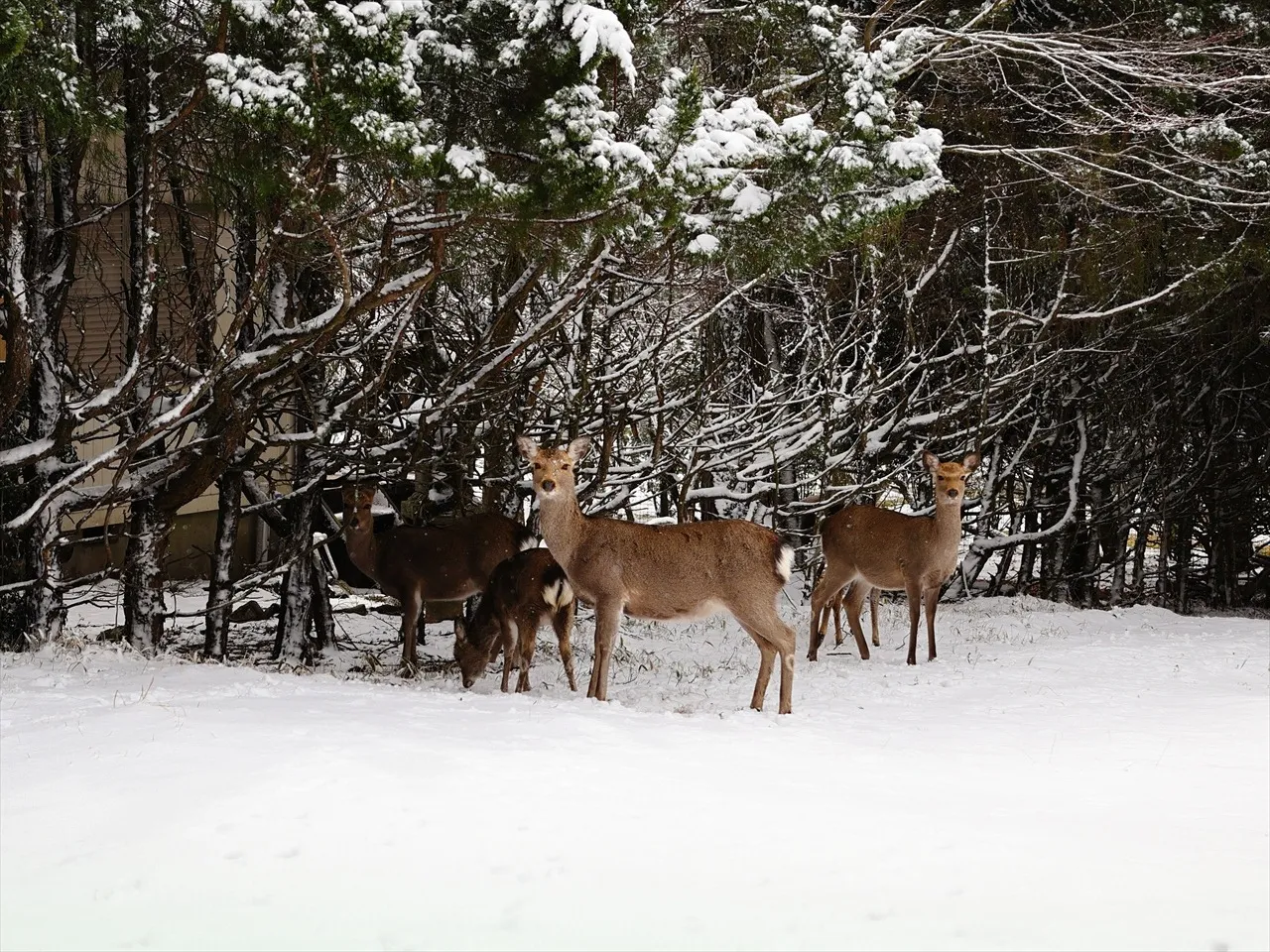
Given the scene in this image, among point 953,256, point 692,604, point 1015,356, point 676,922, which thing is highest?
point 953,256

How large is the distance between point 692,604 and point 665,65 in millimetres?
3385

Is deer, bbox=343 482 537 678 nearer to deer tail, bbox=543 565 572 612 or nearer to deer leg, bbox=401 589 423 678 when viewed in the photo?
deer leg, bbox=401 589 423 678

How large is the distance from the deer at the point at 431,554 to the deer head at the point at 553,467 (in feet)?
6.64

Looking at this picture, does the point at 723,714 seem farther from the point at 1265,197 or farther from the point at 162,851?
the point at 1265,197

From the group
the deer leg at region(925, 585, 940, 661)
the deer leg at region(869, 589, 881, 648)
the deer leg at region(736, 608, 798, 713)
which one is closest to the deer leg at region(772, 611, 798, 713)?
the deer leg at region(736, 608, 798, 713)

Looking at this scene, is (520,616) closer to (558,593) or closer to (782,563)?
(558,593)

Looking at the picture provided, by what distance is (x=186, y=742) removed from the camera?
19.8ft

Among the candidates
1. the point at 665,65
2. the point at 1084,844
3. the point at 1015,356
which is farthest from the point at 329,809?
the point at 1015,356

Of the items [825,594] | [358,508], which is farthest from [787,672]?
[358,508]

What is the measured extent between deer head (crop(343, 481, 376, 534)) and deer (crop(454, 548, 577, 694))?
238cm

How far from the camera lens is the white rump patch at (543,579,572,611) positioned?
8.89 meters

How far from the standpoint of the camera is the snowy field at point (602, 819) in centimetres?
455

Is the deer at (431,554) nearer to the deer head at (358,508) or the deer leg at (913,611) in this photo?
the deer head at (358,508)

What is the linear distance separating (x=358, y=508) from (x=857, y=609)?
4.18 meters
